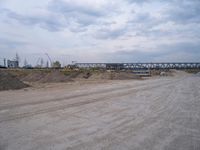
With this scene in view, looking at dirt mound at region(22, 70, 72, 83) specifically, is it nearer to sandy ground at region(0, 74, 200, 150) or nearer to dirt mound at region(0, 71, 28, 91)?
dirt mound at region(0, 71, 28, 91)

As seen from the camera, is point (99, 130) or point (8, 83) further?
point (8, 83)

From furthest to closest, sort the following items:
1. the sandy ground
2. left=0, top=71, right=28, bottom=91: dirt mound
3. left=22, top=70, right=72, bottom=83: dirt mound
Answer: left=22, top=70, right=72, bottom=83: dirt mound
left=0, top=71, right=28, bottom=91: dirt mound
the sandy ground

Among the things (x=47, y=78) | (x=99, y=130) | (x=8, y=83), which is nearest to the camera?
(x=99, y=130)

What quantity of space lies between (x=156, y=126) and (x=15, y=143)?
18.4ft

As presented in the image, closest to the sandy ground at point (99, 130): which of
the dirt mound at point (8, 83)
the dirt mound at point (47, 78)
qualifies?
the dirt mound at point (8, 83)

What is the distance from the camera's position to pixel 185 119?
13273 mm

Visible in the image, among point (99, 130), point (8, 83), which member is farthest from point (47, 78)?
point (99, 130)

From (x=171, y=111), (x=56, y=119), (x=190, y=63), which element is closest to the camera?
(x=56, y=119)

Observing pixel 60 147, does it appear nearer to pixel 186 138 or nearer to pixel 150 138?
pixel 150 138

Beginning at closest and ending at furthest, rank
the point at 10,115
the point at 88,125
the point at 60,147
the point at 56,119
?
1. the point at 60,147
2. the point at 88,125
3. the point at 56,119
4. the point at 10,115

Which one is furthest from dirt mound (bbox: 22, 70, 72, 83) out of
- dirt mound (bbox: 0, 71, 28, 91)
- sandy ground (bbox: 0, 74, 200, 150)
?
sandy ground (bbox: 0, 74, 200, 150)

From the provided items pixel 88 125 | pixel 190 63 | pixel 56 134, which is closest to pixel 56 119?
pixel 88 125

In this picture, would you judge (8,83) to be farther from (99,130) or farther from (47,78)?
(99,130)

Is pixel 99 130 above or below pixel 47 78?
above
